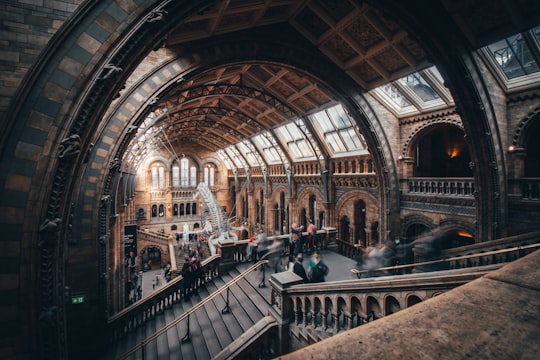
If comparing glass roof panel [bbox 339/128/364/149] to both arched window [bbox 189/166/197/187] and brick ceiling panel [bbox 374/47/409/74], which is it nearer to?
brick ceiling panel [bbox 374/47/409/74]

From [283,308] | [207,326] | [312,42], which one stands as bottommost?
[207,326]

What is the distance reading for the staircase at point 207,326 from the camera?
18.1 feet

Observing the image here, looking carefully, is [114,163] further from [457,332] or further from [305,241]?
[457,332]

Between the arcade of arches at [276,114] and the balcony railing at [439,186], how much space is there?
54mm

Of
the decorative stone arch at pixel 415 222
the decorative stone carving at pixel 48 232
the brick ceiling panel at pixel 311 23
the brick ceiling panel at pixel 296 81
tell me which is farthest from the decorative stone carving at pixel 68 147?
the decorative stone arch at pixel 415 222

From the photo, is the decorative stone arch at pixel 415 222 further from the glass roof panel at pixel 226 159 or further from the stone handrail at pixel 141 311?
the glass roof panel at pixel 226 159

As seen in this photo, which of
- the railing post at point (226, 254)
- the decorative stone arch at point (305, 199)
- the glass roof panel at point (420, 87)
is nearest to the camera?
the railing post at point (226, 254)

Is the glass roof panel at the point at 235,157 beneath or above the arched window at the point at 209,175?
above

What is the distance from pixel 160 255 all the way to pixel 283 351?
23339 millimetres

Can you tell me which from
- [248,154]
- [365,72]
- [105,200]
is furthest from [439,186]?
[248,154]

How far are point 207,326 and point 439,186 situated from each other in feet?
33.9

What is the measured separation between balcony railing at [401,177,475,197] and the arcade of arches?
5cm

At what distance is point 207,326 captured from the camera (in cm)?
611

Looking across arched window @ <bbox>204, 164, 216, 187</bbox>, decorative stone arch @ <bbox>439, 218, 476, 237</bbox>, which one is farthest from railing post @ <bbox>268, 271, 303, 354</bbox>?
arched window @ <bbox>204, 164, 216, 187</bbox>
